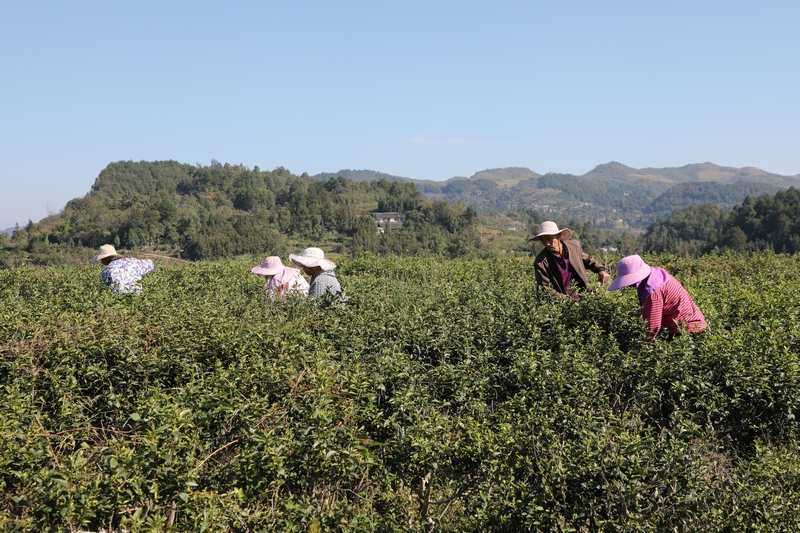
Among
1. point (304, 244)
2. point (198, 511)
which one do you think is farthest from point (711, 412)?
point (304, 244)

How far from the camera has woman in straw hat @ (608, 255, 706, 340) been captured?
5.35 meters

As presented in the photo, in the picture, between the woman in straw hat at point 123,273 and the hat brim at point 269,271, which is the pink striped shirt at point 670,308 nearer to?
the hat brim at point 269,271

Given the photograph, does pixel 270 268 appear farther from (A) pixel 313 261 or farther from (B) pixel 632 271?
(B) pixel 632 271

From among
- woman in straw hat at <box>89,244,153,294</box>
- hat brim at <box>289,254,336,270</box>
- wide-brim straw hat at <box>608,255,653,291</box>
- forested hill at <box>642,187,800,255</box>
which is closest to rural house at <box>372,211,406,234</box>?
forested hill at <box>642,187,800,255</box>

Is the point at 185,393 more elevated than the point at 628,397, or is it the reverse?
the point at 185,393

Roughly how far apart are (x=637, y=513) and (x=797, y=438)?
200cm

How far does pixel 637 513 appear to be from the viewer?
3.05 m

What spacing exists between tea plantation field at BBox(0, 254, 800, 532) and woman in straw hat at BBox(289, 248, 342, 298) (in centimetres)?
124

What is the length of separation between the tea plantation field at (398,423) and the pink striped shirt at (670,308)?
0.15m

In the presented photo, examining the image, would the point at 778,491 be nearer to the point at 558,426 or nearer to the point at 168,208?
the point at 558,426

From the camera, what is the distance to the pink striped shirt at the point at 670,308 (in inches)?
211

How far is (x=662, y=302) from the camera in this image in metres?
5.39

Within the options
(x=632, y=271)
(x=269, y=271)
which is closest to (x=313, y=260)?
(x=269, y=271)

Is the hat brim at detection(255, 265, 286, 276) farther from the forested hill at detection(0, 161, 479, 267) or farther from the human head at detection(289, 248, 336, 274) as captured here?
the forested hill at detection(0, 161, 479, 267)
